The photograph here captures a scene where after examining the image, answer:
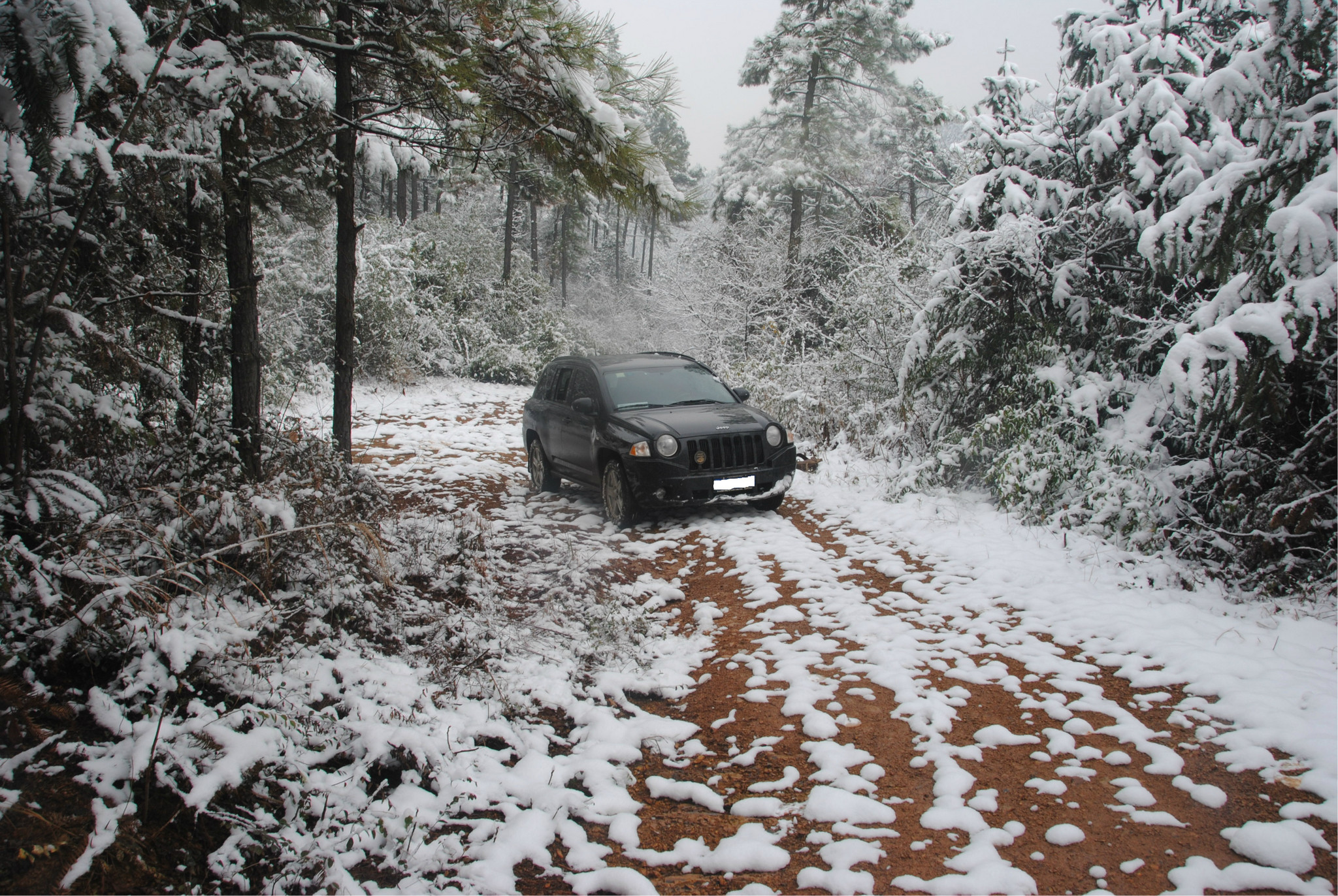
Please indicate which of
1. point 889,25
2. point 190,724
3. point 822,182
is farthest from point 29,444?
point 889,25

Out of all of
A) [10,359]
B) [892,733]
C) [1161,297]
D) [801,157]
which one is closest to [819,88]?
[801,157]

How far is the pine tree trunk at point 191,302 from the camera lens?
5.44 m

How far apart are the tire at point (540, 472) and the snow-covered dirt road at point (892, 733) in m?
3.03

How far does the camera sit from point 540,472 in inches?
396

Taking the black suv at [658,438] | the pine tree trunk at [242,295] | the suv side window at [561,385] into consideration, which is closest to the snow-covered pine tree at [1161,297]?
the black suv at [658,438]

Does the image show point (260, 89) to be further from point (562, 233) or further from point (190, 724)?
point (562, 233)

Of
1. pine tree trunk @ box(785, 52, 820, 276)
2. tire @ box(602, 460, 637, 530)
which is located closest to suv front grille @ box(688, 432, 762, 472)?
tire @ box(602, 460, 637, 530)

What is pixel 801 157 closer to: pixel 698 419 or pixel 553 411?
pixel 553 411

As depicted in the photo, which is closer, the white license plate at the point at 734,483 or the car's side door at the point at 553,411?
the white license plate at the point at 734,483

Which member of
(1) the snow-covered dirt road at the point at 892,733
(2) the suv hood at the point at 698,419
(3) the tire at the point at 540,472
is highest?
(2) the suv hood at the point at 698,419

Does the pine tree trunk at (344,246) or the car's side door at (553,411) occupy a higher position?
the pine tree trunk at (344,246)

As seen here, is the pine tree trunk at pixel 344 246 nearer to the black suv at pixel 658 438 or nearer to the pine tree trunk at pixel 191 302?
the pine tree trunk at pixel 191 302

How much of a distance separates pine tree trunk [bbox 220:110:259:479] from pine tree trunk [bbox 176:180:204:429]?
19 centimetres

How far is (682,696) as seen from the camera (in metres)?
4.49
